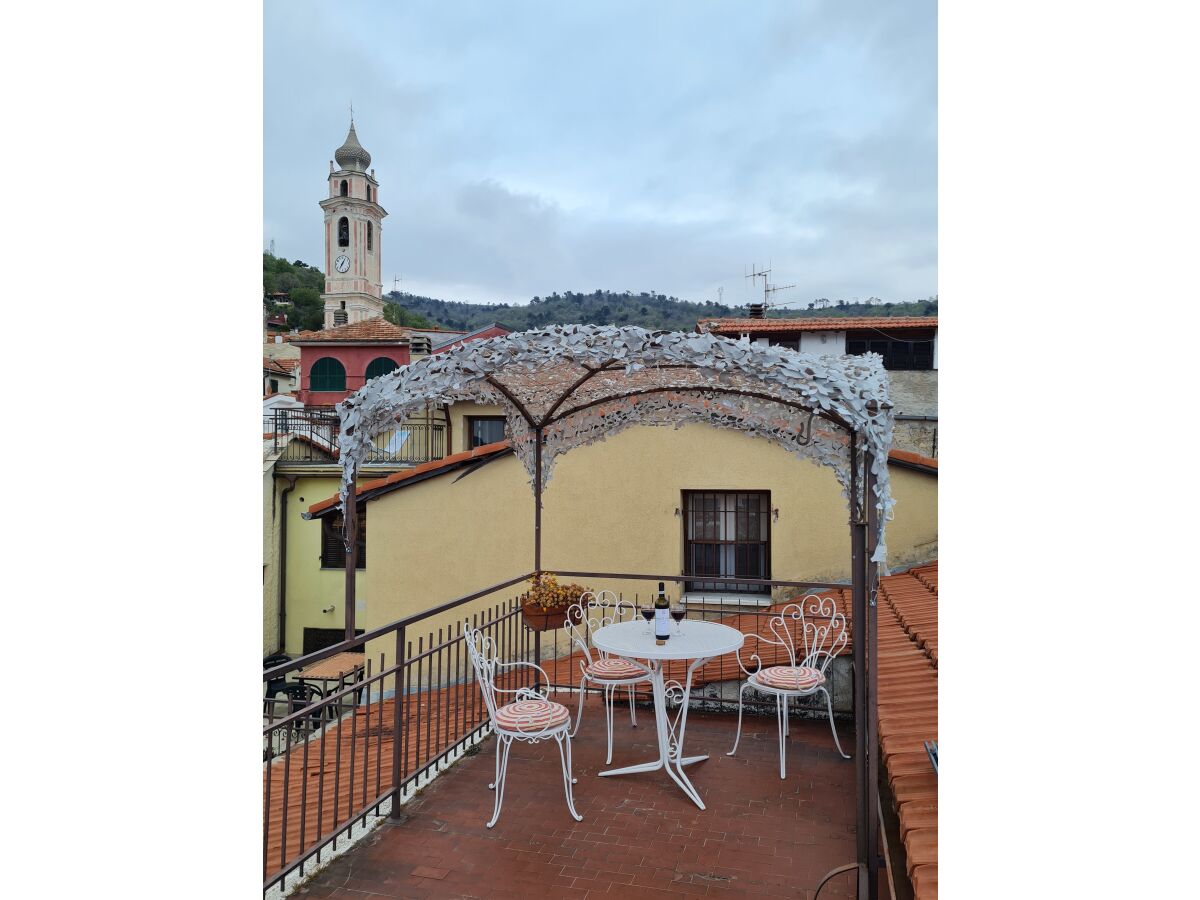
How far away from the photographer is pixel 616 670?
515 centimetres

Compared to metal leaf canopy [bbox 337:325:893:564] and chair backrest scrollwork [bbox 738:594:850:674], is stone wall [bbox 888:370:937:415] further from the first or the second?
metal leaf canopy [bbox 337:325:893:564]

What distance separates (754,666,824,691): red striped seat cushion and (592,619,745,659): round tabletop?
0.31m

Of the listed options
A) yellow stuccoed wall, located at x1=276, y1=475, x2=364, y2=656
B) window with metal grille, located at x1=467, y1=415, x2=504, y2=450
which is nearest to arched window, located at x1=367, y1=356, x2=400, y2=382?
yellow stuccoed wall, located at x1=276, y1=475, x2=364, y2=656

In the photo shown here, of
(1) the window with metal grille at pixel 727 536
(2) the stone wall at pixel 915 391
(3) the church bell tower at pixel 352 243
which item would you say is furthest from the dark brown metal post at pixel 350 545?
(3) the church bell tower at pixel 352 243

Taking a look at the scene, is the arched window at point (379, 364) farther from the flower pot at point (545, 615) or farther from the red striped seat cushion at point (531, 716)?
the red striped seat cushion at point (531, 716)

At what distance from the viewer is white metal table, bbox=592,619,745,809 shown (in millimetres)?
4336

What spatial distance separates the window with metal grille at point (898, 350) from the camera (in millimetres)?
16422

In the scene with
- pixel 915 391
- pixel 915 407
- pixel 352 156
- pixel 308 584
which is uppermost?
pixel 352 156

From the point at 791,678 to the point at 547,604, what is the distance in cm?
191

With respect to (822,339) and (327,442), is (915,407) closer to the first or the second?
(822,339)

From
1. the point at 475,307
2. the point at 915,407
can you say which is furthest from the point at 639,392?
the point at 475,307
